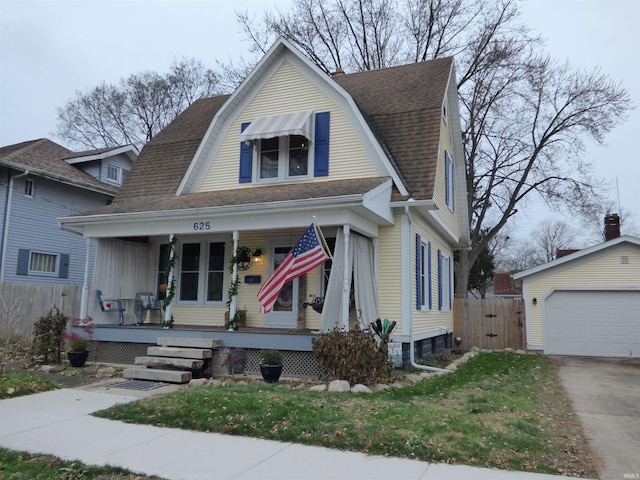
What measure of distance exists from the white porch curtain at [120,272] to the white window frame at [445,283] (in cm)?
849

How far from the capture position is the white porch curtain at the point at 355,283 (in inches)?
363

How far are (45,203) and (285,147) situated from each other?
10.9 m

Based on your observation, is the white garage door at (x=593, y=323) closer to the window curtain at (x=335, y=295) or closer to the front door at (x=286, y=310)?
the front door at (x=286, y=310)

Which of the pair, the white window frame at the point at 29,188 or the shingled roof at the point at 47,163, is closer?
the shingled roof at the point at 47,163

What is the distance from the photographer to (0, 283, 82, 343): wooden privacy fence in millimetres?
A: 13992

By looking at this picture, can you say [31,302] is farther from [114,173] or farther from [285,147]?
[285,147]

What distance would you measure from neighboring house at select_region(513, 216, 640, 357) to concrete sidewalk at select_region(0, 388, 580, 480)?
1329cm

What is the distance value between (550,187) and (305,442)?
22.4 m

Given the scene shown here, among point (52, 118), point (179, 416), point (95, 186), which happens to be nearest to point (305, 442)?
point (179, 416)

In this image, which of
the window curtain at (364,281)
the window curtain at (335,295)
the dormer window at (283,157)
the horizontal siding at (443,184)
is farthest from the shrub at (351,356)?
the horizontal siding at (443,184)

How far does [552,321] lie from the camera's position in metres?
16.3

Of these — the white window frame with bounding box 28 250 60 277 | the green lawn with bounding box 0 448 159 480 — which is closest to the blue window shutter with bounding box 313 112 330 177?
the green lawn with bounding box 0 448 159 480

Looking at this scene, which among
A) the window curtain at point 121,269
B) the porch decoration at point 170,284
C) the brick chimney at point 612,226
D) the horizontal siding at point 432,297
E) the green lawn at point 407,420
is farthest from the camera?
the brick chimney at point 612,226

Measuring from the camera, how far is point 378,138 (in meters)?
11.4
